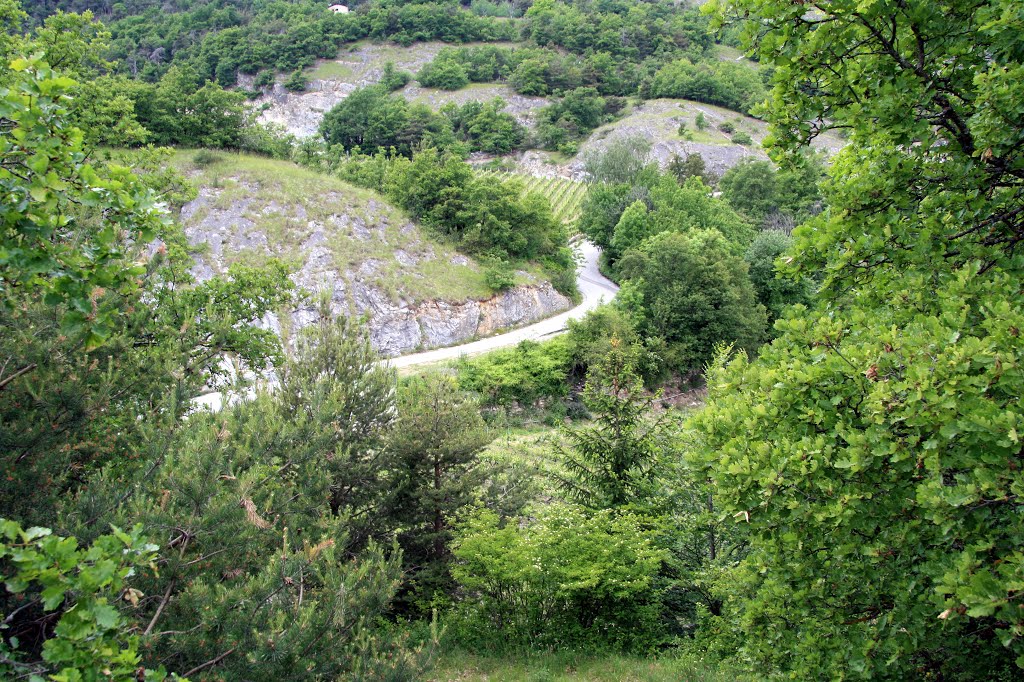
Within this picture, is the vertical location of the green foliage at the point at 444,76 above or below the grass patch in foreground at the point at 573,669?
above

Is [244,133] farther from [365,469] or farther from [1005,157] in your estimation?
[1005,157]

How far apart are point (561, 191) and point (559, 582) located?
61.5 m

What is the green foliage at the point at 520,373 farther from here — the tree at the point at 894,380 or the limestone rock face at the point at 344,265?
the tree at the point at 894,380

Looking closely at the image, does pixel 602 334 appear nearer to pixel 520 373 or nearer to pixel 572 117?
pixel 520 373

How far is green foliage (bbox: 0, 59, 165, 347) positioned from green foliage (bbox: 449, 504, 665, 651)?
8.34 m

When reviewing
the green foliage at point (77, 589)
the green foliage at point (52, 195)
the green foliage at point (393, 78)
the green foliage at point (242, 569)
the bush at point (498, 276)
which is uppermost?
the green foliage at point (393, 78)

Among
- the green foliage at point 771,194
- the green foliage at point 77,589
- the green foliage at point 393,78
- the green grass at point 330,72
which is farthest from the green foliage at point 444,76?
the green foliage at point 77,589

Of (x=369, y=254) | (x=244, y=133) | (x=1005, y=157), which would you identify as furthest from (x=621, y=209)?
(x=1005, y=157)

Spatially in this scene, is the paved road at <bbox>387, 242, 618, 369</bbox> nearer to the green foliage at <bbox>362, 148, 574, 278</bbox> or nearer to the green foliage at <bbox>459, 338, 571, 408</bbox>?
the green foliage at <bbox>459, 338, 571, 408</bbox>

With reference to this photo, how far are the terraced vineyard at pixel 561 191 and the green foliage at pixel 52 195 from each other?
58001mm

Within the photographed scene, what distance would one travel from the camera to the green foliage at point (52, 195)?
283 cm

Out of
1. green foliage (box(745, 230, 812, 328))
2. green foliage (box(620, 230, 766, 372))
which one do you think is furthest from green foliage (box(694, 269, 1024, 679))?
green foliage (box(745, 230, 812, 328))

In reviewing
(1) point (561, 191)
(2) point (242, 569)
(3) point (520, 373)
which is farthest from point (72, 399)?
(1) point (561, 191)

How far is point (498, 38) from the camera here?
107 meters
